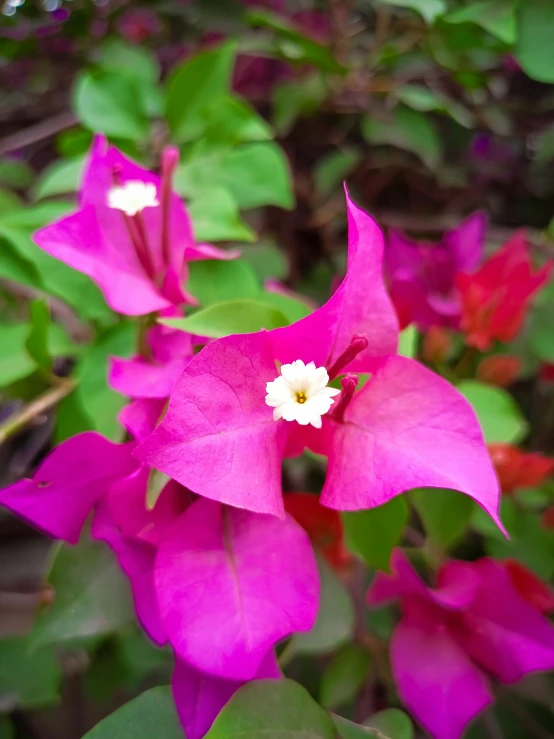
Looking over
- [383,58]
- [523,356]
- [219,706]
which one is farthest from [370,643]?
[383,58]

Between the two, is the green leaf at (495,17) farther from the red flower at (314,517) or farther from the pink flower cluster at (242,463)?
the red flower at (314,517)

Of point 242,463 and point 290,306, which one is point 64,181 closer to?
point 290,306

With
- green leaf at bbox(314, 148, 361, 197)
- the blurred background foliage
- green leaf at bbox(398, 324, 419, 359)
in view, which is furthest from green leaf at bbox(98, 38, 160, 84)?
green leaf at bbox(398, 324, 419, 359)

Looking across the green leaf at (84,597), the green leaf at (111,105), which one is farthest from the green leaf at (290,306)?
the green leaf at (111,105)

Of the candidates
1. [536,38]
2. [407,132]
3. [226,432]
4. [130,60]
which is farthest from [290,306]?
[130,60]

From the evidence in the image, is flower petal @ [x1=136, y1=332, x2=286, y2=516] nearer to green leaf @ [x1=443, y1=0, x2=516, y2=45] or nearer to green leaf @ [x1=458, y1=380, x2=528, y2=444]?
green leaf @ [x1=458, y1=380, x2=528, y2=444]
